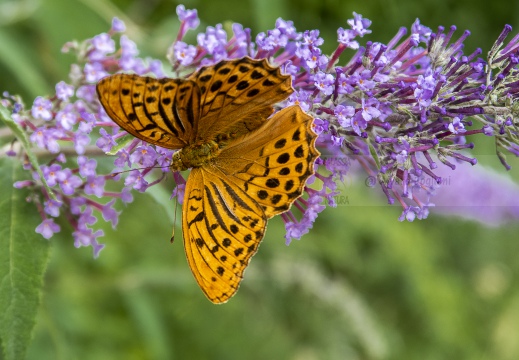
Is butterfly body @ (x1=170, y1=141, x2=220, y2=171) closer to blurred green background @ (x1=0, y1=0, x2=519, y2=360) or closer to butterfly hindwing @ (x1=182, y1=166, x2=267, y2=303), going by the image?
butterfly hindwing @ (x1=182, y1=166, x2=267, y2=303)

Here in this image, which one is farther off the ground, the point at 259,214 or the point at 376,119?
the point at 376,119

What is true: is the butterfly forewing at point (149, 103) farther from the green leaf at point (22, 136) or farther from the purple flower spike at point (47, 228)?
the purple flower spike at point (47, 228)

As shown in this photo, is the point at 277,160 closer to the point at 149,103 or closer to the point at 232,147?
the point at 232,147

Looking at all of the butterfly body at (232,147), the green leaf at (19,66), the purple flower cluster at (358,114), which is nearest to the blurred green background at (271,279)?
the green leaf at (19,66)

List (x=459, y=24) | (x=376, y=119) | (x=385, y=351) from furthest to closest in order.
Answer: (x=385, y=351) → (x=459, y=24) → (x=376, y=119)

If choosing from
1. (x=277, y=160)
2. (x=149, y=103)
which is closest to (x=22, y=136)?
(x=149, y=103)

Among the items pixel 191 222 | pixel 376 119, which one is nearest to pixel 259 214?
pixel 191 222

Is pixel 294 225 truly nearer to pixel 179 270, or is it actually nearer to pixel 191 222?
pixel 191 222
